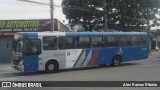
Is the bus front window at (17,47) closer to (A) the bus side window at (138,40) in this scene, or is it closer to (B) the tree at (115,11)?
(A) the bus side window at (138,40)

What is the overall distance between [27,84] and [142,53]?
60.7ft

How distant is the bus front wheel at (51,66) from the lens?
2427cm

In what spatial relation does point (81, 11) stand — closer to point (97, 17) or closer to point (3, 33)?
point (97, 17)

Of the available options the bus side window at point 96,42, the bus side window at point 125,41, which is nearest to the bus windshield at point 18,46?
the bus side window at point 96,42

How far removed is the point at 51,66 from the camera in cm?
2450

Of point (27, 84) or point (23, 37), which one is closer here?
point (27, 84)

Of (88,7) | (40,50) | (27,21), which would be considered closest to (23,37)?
(40,50)

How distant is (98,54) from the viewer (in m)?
27.7

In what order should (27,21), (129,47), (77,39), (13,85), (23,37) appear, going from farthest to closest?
1. (27,21)
2. (129,47)
3. (77,39)
4. (23,37)
5. (13,85)

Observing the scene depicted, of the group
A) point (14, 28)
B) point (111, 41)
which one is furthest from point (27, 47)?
point (14, 28)

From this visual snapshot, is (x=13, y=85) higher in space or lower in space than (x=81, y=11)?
lower

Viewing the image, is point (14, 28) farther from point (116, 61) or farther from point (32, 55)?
point (32, 55)

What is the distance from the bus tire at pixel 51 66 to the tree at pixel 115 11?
972 inches

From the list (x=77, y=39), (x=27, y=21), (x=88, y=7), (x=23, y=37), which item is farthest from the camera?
(x=88, y=7)
